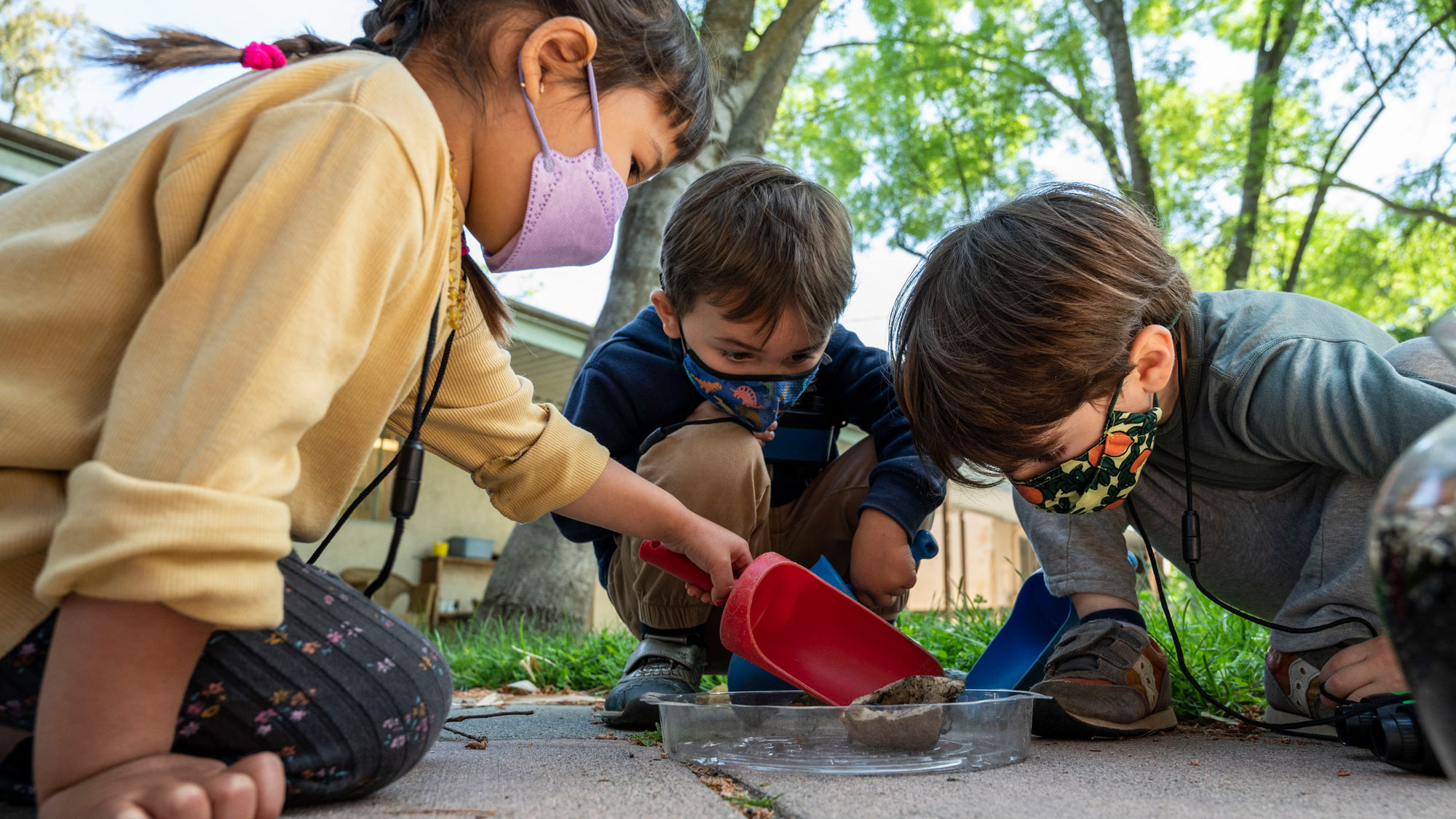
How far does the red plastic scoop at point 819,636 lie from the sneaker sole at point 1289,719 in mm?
631

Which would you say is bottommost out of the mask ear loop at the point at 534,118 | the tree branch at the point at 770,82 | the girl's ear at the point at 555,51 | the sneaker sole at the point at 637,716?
the sneaker sole at the point at 637,716

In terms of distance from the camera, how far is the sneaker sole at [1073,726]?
1643 mm

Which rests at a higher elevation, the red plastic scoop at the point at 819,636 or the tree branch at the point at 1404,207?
the tree branch at the point at 1404,207

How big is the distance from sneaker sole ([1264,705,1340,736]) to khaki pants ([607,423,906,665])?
0.75 m

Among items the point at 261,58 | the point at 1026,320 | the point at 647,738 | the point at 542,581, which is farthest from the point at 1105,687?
the point at 542,581

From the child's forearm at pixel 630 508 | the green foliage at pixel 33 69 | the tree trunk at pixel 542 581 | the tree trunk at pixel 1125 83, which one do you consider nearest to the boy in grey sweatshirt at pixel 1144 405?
the child's forearm at pixel 630 508

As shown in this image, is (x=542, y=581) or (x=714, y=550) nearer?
(x=714, y=550)

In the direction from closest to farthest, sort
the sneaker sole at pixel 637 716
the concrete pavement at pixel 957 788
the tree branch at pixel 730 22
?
the concrete pavement at pixel 957 788
the sneaker sole at pixel 637 716
the tree branch at pixel 730 22

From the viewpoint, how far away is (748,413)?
2.08 metres

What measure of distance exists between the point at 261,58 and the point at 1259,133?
8.89m

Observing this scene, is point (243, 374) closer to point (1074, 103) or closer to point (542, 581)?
point (542, 581)

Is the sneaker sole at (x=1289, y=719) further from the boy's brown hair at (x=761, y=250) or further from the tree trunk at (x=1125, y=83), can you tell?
the tree trunk at (x=1125, y=83)

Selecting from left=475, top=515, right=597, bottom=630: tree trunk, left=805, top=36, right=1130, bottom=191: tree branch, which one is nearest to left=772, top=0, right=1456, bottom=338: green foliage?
left=805, top=36, right=1130, bottom=191: tree branch

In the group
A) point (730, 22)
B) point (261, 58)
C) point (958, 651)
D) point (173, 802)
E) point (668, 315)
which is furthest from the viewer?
point (730, 22)
